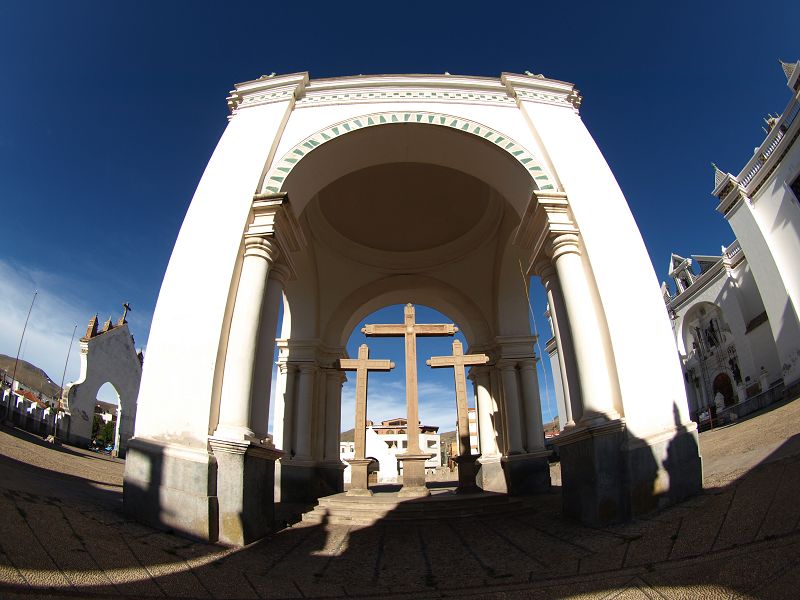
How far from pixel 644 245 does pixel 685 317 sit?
2426cm

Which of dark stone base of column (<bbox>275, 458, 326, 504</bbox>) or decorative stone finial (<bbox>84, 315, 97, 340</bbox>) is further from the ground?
decorative stone finial (<bbox>84, 315, 97, 340</bbox>)

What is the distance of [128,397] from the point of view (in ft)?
74.6

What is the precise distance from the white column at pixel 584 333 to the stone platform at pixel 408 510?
2152 millimetres

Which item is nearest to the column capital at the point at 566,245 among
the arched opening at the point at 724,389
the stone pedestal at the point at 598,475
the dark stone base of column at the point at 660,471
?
A: the stone pedestal at the point at 598,475

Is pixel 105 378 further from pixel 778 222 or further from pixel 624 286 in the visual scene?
pixel 778 222

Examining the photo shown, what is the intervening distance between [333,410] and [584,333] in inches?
279

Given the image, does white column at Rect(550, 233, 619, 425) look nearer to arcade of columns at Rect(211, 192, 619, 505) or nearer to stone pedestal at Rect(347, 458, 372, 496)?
arcade of columns at Rect(211, 192, 619, 505)

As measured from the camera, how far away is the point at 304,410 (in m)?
10.4

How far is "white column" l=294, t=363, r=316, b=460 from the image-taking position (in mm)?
10141

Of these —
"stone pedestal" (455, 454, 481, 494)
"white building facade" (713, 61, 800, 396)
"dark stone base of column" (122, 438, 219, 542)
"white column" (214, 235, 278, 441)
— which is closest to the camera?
"dark stone base of column" (122, 438, 219, 542)

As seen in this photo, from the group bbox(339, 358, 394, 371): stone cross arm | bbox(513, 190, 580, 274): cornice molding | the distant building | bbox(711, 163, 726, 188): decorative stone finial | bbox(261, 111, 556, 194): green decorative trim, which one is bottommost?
the distant building

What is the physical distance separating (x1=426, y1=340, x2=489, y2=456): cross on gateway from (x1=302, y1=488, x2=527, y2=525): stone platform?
1744 mm

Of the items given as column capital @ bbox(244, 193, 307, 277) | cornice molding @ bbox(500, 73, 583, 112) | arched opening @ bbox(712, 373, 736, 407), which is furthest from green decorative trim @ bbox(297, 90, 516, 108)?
arched opening @ bbox(712, 373, 736, 407)

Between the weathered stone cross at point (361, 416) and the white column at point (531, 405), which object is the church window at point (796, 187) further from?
the weathered stone cross at point (361, 416)
